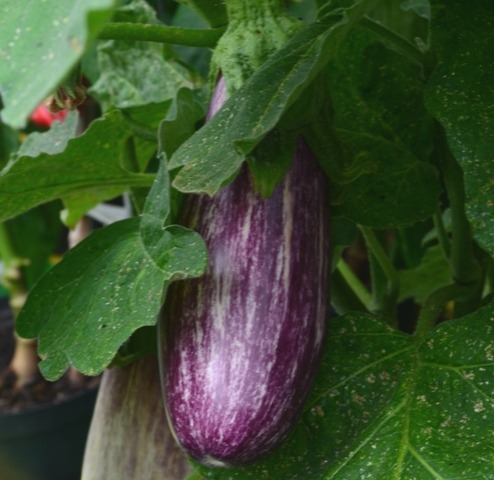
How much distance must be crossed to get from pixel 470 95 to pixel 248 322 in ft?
0.46

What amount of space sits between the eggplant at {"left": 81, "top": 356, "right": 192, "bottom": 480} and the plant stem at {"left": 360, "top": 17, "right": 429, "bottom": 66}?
220 millimetres

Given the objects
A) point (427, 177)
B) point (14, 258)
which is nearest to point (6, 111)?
point (427, 177)

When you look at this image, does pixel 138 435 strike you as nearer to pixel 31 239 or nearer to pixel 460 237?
pixel 460 237

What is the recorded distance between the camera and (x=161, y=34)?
405mm

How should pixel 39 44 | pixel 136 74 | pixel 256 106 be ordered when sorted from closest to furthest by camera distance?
pixel 39 44 < pixel 256 106 < pixel 136 74

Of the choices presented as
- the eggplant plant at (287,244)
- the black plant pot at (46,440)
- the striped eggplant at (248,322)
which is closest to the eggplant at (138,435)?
the eggplant plant at (287,244)

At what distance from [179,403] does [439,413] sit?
0.37 feet

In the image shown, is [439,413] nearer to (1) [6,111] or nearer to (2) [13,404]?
(1) [6,111]

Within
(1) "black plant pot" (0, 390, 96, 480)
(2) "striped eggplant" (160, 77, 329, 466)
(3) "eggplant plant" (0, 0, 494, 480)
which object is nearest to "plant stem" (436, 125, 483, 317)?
(3) "eggplant plant" (0, 0, 494, 480)

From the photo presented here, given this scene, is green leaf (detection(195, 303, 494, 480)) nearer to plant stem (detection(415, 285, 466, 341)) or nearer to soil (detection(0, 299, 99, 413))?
plant stem (detection(415, 285, 466, 341))

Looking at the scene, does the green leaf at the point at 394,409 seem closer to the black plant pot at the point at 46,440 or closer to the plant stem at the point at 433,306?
the plant stem at the point at 433,306

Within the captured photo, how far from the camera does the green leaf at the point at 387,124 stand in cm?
46

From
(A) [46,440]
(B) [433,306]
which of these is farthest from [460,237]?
(A) [46,440]

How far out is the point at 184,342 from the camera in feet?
1.20
